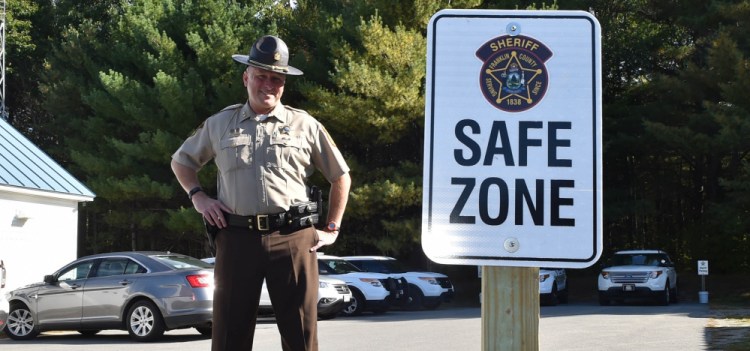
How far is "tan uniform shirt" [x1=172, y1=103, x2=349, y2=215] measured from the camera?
4281mm

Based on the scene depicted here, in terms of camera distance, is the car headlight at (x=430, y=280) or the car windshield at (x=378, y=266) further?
the car headlight at (x=430, y=280)

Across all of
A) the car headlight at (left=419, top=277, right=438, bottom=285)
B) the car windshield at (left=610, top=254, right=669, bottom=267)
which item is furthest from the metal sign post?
the car windshield at (left=610, top=254, right=669, bottom=267)

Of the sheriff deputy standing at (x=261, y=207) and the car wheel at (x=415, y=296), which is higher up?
the sheriff deputy standing at (x=261, y=207)

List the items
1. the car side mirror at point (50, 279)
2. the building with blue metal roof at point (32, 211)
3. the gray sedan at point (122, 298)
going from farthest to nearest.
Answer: the building with blue metal roof at point (32, 211)
the car side mirror at point (50, 279)
the gray sedan at point (122, 298)

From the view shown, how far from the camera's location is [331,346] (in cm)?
1447

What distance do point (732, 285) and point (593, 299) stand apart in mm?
4705

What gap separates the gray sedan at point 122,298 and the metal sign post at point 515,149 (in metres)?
13.6

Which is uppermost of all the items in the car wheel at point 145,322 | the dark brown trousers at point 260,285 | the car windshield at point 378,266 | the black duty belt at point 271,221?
the black duty belt at point 271,221

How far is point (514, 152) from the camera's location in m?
2.43

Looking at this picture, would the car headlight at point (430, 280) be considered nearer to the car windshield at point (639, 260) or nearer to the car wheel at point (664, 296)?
the car windshield at point (639, 260)

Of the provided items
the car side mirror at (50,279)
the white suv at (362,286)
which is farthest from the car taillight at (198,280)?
the white suv at (362,286)

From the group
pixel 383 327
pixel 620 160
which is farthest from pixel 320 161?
pixel 620 160

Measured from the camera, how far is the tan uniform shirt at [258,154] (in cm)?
428

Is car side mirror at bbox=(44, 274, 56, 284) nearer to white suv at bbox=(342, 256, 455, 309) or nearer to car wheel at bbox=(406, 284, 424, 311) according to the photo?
white suv at bbox=(342, 256, 455, 309)
